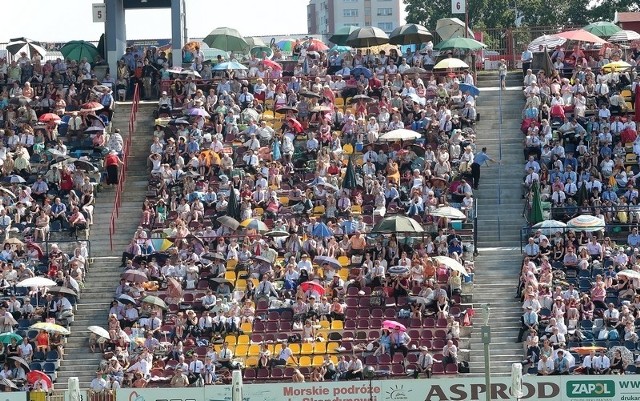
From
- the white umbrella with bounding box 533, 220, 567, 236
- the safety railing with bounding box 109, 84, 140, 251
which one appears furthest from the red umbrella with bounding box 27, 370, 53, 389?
the white umbrella with bounding box 533, 220, 567, 236

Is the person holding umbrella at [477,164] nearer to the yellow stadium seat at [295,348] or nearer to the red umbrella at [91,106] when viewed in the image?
the yellow stadium seat at [295,348]

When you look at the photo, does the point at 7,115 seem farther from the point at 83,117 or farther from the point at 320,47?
the point at 320,47

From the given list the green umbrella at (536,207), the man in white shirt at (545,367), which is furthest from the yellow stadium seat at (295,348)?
the green umbrella at (536,207)

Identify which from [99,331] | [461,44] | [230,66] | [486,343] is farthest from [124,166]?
[486,343]

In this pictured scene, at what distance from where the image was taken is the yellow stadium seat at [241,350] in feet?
187

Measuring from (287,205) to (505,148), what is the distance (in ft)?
26.8

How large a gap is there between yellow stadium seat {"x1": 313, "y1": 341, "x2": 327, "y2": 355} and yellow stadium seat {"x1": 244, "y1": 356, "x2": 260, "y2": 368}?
1.60 meters

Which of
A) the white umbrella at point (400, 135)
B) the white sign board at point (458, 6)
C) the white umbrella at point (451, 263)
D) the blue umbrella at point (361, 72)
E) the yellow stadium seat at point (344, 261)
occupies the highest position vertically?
the white sign board at point (458, 6)

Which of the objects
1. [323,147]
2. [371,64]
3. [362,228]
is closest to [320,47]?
[371,64]

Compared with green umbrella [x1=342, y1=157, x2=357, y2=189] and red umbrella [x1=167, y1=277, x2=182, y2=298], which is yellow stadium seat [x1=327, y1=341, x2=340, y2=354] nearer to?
red umbrella [x1=167, y1=277, x2=182, y2=298]

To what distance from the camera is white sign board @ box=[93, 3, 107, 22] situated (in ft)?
241

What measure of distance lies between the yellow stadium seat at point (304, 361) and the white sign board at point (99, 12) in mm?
21205

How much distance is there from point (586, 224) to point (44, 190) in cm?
1718

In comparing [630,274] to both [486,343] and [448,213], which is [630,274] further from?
[486,343]
